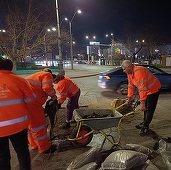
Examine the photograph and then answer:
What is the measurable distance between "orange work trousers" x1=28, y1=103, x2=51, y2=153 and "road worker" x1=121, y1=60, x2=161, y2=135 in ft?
6.70

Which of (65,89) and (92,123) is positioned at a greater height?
(65,89)

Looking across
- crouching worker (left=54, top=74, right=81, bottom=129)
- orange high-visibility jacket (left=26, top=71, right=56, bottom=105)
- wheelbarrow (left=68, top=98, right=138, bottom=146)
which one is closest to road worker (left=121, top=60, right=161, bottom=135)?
wheelbarrow (left=68, top=98, right=138, bottom=146)

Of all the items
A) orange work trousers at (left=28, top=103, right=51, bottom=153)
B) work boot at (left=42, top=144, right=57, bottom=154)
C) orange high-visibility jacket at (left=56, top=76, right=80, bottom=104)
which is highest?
orange high-visibility jacket at (left=56, top=76, right=80, bottom=104)

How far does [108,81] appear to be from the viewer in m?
10.2

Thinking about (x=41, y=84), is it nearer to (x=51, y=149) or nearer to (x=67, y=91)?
(x=67, y=91)

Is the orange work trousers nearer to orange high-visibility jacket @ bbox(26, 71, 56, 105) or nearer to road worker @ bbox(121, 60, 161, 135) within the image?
orange high-visibility jacket @ bbox(26, 71, 56, 105)

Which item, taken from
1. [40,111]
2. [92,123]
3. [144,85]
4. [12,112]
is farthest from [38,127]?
[144,85]

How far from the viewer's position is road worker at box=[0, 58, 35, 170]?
2.67 meters

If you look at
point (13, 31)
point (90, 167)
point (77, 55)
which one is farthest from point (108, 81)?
point (77, 55)

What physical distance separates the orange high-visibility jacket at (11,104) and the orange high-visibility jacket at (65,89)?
2.13 meters

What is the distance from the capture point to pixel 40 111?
410 centimetres

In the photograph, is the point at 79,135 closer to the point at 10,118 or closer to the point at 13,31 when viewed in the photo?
the point at 10,118

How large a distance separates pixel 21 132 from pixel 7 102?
43 cm

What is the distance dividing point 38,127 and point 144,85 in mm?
2292
